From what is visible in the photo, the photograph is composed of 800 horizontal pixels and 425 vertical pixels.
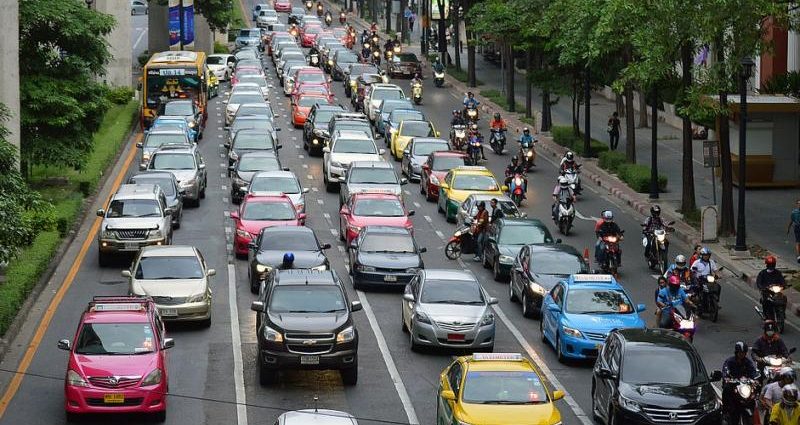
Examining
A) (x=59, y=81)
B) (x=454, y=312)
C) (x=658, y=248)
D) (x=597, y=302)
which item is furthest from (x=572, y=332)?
(x=59, y=81)

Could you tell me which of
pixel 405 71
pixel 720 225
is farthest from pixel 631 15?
pixel 405 71

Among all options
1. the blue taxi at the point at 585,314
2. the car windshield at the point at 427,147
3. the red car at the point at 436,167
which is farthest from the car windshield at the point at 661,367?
the car windshield at the point at 427,147

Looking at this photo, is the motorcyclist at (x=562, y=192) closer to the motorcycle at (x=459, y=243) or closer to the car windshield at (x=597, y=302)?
the motorcycle at (x=459, y=243)

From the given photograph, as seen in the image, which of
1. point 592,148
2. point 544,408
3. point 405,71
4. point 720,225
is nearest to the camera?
point 544,408

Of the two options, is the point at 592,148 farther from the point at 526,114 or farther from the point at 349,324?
the point at 349,324

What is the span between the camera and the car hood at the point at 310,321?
26969 mm

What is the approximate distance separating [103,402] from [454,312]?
25.0 feet

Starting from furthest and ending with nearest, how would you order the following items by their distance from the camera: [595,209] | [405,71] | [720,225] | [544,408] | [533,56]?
[405,71]
[533,56]
[595,209]
[720,225]
[544,408]

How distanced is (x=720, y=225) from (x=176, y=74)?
97.3 ft

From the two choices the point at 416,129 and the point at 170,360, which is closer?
the point at 170,360

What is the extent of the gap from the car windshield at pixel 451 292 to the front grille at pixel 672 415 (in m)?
7.48

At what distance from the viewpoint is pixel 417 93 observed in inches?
3027

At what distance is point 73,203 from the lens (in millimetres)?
45062

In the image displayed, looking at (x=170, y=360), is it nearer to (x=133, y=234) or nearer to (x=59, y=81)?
(x=133, y=234)
